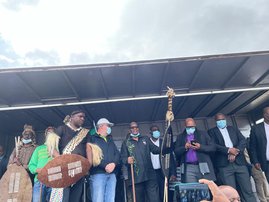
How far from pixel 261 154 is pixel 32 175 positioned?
4.17 meters

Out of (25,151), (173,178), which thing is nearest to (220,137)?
(173,178)

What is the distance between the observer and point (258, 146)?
168 inches

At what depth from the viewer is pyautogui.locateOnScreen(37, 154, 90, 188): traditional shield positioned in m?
3.20

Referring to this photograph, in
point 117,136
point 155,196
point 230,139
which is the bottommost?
point 155,196

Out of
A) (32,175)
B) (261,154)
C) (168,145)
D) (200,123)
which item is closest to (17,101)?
(32,175)

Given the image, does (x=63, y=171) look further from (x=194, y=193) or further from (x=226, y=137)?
(x=226, y=137)

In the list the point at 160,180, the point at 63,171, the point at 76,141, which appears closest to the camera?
the point at 63,171

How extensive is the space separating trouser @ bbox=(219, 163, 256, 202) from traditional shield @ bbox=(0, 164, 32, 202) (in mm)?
3365

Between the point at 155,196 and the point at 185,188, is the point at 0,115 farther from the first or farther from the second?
the point at 185,188

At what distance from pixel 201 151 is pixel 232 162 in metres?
0.60

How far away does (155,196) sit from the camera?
4211 mm

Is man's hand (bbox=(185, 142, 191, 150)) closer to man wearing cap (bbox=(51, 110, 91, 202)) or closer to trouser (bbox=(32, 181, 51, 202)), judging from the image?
man wearing cap (bbox=(51, 110, 91, 202))

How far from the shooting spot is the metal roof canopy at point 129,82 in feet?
12.8

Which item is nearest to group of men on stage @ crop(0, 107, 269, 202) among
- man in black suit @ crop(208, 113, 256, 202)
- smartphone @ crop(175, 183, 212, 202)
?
man in black suit @ crop(208, 113, 256, 202)
